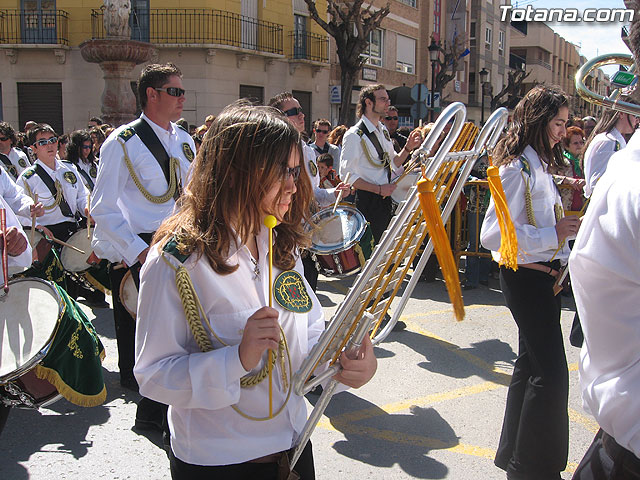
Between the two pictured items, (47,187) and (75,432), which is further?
(47,187)

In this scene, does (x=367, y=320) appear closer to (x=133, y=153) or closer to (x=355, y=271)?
(x=133, y=153)

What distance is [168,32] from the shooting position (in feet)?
75.7

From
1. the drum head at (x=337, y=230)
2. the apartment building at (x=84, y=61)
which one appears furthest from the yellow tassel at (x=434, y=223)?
the apartment building at (x=84, y=61)

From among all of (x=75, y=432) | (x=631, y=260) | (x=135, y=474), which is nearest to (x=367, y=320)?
(x=631, y=260)

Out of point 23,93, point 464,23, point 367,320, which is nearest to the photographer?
point 367,320

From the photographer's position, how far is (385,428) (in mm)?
3959

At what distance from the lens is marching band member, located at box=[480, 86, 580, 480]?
3.00m

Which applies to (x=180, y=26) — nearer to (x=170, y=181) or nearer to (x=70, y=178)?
(x=70, y=178)

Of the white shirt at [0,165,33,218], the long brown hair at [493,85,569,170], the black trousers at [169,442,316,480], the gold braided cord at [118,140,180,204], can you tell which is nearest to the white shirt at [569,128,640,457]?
the black trousers at [169,442,316,480]

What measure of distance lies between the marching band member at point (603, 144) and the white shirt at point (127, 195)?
3.38m

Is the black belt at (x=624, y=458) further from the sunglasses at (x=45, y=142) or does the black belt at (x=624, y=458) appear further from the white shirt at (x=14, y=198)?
the sunglasses at (x=45, y=142)

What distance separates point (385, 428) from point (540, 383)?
1.24 metres

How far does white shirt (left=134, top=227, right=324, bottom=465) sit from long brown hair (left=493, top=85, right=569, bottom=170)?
5.98ft

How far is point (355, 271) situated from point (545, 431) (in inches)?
96.4
